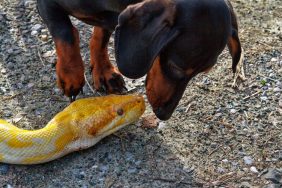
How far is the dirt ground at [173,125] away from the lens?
4297 mm

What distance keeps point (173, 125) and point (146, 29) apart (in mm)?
1455

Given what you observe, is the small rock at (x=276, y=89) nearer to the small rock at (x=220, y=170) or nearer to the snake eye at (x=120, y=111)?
the small rock at (x=220, y=170)

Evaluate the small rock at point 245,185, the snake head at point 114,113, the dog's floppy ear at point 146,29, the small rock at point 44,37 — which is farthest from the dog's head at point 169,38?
the small rock at point 44,37

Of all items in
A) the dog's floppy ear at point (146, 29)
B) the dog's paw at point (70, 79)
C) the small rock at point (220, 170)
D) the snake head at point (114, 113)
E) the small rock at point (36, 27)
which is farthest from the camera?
the small rock at point (36, 27)

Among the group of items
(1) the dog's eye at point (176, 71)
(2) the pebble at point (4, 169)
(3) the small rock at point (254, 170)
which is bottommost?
(3) the small rock at point (254, 170)

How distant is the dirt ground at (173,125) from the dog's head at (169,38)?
861mm

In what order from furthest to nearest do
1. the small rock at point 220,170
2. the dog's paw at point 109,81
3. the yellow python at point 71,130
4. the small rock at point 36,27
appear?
the small rock at point 36,27 → the dog's paw at point 109,81 → the small rock at point 220,170 → the yellow python at point 71,130

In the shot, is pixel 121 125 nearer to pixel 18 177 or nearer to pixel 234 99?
pixel 18 177

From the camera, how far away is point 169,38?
3562 mm

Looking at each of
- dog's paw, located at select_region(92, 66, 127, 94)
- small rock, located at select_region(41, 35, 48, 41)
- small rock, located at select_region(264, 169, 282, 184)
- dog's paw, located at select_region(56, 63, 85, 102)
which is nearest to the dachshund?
dog's paw, located at select_region(56, 63, 85, 102)

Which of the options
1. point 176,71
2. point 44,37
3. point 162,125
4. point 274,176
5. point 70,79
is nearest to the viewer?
point 176,71

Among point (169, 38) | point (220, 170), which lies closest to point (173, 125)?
point (220, 170)

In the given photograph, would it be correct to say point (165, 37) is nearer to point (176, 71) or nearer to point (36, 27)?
point (176, 71)

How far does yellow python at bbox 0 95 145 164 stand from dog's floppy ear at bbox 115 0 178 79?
809 millimetres
